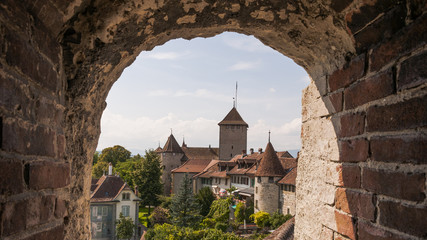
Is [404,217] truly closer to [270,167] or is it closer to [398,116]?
[398,116]

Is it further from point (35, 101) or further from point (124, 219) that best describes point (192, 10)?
point (124, 219)

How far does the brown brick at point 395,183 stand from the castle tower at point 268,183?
27.7 meters

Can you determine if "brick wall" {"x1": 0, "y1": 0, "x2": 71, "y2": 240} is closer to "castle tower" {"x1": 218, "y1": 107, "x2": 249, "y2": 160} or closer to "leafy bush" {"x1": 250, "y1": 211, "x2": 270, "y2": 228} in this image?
"leafy bush" {"x1": 250, "y1": 211, "x2": 270, "y2": 228}

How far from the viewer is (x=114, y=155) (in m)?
57.7

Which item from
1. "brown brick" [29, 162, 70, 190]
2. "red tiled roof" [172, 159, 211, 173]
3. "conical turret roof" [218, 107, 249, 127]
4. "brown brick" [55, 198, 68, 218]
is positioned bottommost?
"red tiled roof" [172, 159, 211, 173]

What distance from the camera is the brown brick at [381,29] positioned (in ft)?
4.19

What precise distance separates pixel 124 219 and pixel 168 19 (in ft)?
86.8

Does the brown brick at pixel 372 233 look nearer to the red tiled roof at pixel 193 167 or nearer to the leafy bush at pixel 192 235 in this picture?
the leafy bush at pixel 192 235

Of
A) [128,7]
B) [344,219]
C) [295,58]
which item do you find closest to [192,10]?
[128,7]

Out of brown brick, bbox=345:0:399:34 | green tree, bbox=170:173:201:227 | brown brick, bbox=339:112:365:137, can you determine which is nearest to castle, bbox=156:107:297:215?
green tree, bbox=170:173:201:227

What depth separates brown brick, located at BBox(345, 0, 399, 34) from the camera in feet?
4.32

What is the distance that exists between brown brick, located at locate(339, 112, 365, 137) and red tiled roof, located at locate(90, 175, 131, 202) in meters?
26.5

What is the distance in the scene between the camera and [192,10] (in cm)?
173

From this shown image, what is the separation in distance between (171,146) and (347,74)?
4967 centimetres
